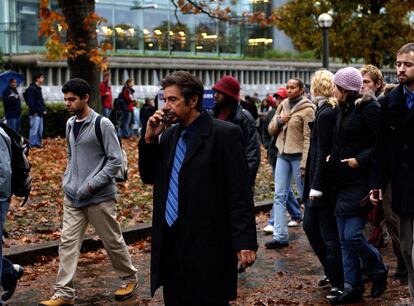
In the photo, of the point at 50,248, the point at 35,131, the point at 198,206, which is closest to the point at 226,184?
the point at 198,206

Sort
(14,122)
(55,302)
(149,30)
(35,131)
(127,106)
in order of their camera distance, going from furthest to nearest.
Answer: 1. (149,30)
2. (127,106)
3. (35,131)
4. (14,122)
5. (55,302)

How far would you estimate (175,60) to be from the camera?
33.3 m

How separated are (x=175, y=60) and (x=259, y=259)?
78.6 ft

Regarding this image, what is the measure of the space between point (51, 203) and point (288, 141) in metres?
4.56

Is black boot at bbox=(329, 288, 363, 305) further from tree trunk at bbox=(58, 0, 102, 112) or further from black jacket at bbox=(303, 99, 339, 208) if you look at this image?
tree trunk at bbox=(58, 0, 102, 112)

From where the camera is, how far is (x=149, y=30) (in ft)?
107

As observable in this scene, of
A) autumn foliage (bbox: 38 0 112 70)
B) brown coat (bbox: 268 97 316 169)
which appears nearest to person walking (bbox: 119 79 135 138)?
autumn foliage (bbox: 38 0 112 70)

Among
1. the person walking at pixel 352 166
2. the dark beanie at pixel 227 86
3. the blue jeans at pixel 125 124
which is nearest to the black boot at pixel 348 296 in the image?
the person walking at pixel 352 166

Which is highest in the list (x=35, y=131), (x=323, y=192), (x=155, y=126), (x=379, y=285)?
(x=155, y=126)

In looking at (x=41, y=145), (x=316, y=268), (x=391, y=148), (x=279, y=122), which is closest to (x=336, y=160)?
(x=391, y=148)

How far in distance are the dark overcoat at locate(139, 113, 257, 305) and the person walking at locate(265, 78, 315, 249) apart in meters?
4.71

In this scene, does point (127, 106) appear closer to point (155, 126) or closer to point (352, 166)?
point (352, 166)

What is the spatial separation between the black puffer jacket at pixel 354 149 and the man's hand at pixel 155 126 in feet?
8.38

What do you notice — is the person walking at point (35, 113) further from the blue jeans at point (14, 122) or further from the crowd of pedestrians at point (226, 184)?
the crowd of pedestrians at point (226, 184)
